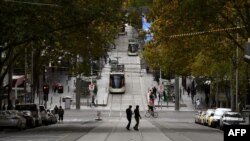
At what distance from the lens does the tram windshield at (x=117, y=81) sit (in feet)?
326

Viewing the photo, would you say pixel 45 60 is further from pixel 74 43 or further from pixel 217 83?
pixel 217 83

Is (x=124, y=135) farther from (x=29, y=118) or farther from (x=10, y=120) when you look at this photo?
(x=29, y=118)

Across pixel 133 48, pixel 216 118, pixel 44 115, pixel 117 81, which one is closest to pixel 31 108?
pixel 44 115

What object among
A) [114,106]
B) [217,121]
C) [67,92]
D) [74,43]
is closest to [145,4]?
[74,43]

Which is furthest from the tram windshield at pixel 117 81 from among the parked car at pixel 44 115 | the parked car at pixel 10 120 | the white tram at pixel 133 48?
the parked car at pixel 10 120

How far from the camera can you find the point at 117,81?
99.9 m

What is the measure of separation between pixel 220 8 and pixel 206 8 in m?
1.59

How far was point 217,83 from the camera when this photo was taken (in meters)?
68.1

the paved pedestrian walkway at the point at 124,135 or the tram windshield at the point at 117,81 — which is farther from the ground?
the tram windshield at the point at 117,81

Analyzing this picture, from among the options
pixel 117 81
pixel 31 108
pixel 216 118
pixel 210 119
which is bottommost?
pixel 210 119

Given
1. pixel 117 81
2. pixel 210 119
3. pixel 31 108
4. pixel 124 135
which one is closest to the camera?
pixel 124 135

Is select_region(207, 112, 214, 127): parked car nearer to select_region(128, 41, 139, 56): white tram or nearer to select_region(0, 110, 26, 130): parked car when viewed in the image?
select_region(0, 110, 26, 130): parked car

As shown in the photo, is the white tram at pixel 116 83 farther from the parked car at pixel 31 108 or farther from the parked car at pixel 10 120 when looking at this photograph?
the parked car at pixel 10 120

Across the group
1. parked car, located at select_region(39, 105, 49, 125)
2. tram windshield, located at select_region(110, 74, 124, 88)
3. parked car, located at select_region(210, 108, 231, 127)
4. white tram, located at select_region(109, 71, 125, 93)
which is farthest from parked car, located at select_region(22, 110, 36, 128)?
white tram, located at select_region(109, 71, 125, 93)
